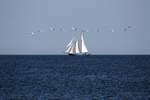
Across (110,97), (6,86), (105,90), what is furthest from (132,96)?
(6,86)

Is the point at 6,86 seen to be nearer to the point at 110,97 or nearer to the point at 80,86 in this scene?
the point at 80,86

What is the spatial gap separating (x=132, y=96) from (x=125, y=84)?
49.6ft

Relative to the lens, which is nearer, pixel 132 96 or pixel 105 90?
pixel 132 96

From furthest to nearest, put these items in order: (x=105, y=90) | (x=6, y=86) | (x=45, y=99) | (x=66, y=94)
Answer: (x=6, y=86), (x=105, y=90), (x=66, y=94), (x=45, y=99)

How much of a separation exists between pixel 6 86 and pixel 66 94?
13.3 m

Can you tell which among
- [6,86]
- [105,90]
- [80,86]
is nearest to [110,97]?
[105,90]

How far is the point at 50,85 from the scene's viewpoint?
69.7 m

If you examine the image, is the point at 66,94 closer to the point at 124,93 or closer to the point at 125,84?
the point at 124,93

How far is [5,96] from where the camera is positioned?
56281mm

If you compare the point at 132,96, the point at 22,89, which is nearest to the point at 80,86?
the point at 22,89

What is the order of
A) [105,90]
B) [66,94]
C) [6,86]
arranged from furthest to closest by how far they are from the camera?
[6,86]
[105,90]
[66,94]

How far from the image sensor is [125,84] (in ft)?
235

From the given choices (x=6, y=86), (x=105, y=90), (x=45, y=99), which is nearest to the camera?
(x=45, y=99)

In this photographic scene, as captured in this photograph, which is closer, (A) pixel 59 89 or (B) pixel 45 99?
(B) pixel 45 99
